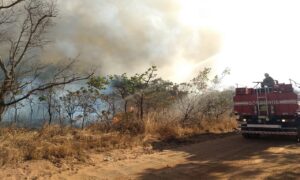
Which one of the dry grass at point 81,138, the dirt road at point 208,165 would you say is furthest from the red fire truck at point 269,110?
the dry grass at point 81,138

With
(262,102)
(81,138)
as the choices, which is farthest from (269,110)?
(81,138)

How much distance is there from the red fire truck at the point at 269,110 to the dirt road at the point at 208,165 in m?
1.44

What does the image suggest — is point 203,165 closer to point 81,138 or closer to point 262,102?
point 81,138

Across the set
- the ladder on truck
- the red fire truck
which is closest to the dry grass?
the red fire truck

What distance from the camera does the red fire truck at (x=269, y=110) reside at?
51.9ft

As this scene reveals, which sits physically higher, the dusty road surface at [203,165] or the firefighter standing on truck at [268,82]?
the firefighter standing on truck at [268,82]

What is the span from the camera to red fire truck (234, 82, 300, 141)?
15.8 meters

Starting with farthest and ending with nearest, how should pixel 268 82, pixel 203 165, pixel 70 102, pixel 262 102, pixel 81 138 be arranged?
1. pixel 70 102
2. pixel 268 82
3. pixel 262 102
4. pixel 81 138
5. pixel 203 165

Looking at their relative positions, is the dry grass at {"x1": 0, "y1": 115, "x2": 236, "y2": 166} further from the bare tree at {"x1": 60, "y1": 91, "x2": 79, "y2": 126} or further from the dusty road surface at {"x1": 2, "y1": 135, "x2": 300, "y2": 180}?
the bare tree at {"x1": 60, "y1": 91, "x2": 79, "y2": 126}

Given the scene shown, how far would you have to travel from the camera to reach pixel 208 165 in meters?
11.0

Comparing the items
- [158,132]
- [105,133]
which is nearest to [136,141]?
[105,133]

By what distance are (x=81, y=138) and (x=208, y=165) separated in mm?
4303

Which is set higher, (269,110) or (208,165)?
(269,110)

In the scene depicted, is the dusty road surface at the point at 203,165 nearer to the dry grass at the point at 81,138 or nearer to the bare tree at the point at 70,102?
the dry grass at the point at 81,138
